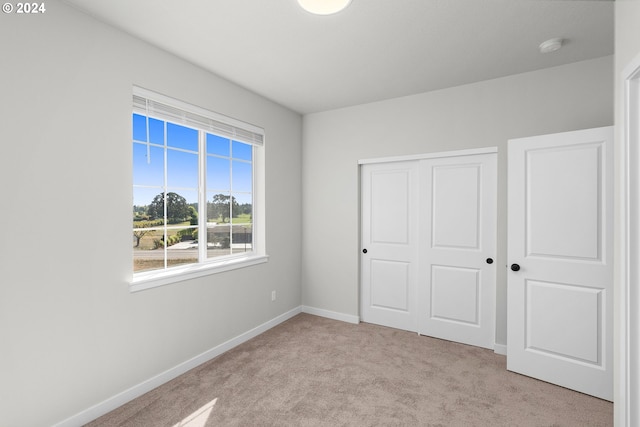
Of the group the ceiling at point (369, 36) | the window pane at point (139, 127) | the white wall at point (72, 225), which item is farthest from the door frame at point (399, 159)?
the window pane at point (139, 127)

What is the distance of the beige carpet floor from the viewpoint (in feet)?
6.60

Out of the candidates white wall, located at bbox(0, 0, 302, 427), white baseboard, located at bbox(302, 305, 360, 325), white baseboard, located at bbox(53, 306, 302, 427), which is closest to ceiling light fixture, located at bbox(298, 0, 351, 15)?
white wall, located at bbox(0, 0, 302, 427)

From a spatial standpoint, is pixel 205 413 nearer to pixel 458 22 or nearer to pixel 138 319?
pixel 138 319

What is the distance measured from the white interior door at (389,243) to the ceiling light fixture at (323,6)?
2.02m

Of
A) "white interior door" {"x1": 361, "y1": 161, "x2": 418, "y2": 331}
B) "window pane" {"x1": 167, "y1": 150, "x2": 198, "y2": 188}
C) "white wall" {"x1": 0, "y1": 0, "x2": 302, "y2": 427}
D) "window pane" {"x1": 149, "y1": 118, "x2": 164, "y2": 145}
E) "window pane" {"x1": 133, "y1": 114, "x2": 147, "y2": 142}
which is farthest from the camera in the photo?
"white interior door" {"x1": 361, "y1": 161, "x2": 418, "y2": 331}

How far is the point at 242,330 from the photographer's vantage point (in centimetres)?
320

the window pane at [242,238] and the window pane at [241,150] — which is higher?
the window pane at [241,150]

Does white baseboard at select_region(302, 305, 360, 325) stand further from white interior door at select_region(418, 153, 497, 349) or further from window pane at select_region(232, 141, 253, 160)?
window pane at select_region(232, 141, 253, 160)

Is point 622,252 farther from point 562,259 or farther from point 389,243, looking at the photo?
point 389,243

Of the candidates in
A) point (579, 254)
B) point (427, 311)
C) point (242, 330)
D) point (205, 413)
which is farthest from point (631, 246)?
point (242, 330)

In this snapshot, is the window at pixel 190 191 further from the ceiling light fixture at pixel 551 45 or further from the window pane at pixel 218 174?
the ceiling light fixture at pixel 551 45

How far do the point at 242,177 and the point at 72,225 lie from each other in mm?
1728

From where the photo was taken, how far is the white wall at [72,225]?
1682 mm

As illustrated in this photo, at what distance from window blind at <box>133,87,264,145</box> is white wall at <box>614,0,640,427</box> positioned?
2905 mm
